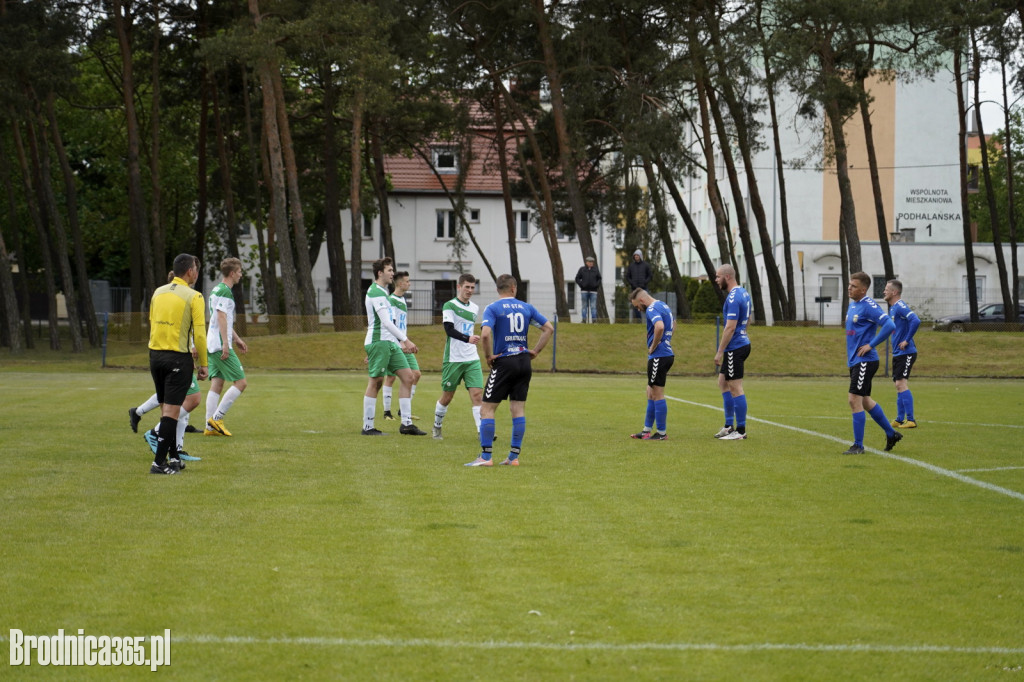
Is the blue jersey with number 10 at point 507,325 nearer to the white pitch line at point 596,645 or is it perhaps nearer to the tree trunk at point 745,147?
the white pitch line at point 596,645

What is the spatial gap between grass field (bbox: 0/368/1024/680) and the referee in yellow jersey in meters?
0.46

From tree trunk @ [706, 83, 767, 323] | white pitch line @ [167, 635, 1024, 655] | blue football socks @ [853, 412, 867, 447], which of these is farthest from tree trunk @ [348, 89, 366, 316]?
white pitch line @ [167, 635, 1024, 655]

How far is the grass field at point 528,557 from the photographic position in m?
5.27

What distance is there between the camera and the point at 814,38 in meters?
34.3

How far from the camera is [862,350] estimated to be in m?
12.6

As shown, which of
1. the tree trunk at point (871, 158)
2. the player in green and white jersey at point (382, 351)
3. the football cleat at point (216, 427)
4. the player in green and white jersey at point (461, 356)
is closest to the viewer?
the player in green and white jersey at point (461, 356)

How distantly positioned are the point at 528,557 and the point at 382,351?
303 inches

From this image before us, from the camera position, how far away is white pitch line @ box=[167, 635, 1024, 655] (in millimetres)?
5316

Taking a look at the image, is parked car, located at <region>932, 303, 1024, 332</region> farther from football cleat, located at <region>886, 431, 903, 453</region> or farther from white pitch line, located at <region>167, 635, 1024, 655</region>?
white pitch line, located at <region>167, 635, 1024, 655</region>

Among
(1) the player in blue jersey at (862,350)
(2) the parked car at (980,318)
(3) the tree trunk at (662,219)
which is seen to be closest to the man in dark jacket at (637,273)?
(3) the tree trunk at (662,219)

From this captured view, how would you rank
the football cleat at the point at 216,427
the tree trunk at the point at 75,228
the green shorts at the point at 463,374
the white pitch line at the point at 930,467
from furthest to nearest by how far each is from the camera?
the tree trunk at the point at 75,228 → the football cleat at the point at 216,427 → the green shorts at the point at 463,374 → the white pitch line at the point at 930,467

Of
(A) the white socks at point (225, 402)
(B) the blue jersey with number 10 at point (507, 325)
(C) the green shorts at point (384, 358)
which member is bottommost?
(A) the white socks at point (225, 402)

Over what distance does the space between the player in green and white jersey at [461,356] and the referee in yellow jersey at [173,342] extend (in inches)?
130

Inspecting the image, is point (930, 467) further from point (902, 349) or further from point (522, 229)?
point (522, 229)
